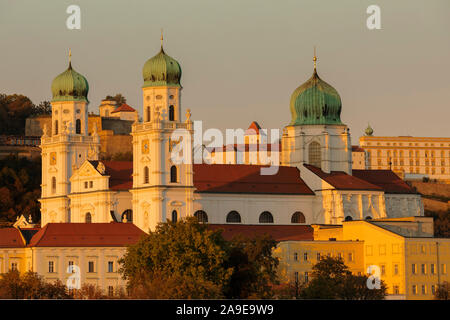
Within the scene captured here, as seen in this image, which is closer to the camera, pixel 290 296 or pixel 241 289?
pixel 241 289

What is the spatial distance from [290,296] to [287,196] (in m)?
33.1

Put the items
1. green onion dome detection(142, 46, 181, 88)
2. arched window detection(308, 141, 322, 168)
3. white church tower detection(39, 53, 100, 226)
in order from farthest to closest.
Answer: arched window detection(308, 141, 322, 168), white church tower detection(39, 53, 100, 226), green onion dome detection(142, 46, 181, 88)

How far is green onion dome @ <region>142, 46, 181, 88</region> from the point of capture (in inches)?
4043

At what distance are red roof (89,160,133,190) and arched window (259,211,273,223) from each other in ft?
38.6

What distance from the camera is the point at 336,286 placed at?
76.9 metres

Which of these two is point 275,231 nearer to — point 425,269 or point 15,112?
point 425,269

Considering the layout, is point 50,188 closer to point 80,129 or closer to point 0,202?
point 80,129

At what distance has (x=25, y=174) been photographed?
144m

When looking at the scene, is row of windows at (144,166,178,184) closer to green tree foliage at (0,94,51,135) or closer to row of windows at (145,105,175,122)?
row of windows at (145,105,175,122)

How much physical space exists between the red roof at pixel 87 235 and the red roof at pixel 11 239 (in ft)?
3.02

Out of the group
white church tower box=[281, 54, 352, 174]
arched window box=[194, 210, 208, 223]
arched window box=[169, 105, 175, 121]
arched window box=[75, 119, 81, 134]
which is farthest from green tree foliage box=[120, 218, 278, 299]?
white church tower box=[281, 54, 352, 174]

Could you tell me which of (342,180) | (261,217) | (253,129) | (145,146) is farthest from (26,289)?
(253,129)
